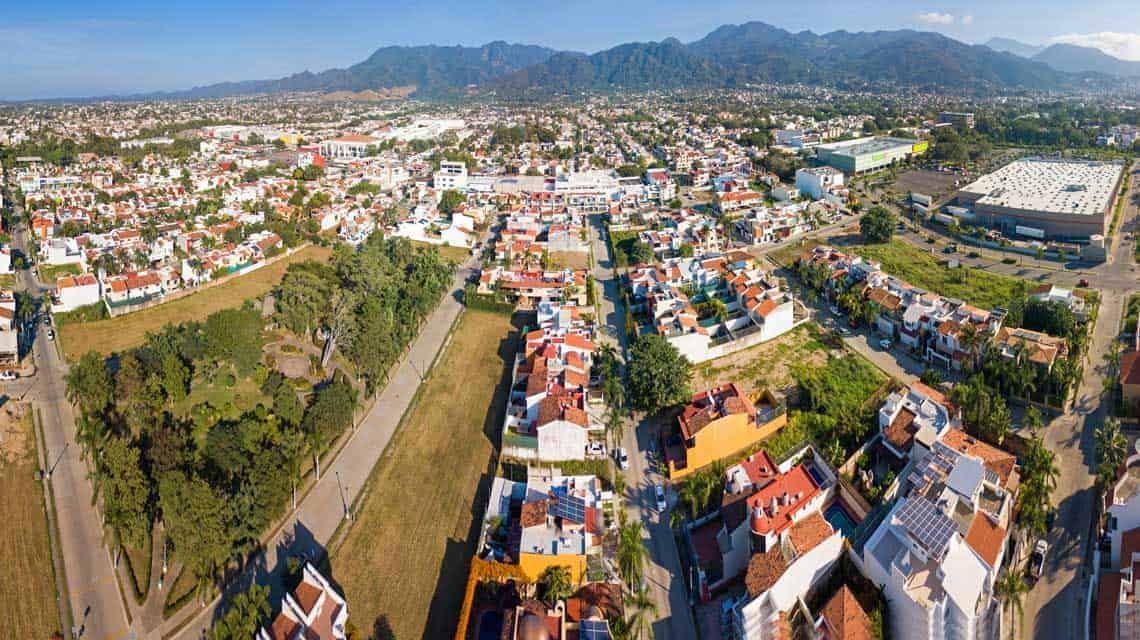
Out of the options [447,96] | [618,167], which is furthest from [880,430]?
[447,96]

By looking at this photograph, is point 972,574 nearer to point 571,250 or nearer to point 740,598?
point 740,598

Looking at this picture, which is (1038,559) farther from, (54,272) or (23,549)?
(54,272)

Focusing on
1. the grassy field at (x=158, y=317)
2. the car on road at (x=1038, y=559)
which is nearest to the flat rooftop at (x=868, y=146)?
the grassy field at (x=158, y=317)

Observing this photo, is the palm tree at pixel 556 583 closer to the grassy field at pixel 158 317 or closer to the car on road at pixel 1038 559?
the car on road at pixel 1038 559

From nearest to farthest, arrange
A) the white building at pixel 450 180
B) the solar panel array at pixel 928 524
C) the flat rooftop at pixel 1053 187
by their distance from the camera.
A: the solar panel array at pixel 928 524 < the flat rooftop at pixel 1053 187 < the white building at pixel 450 180

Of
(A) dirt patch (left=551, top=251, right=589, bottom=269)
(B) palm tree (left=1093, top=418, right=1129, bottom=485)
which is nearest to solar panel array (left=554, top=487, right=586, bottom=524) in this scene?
(B) palm tree (left=1093, top=418, right=1129, bottom=485)

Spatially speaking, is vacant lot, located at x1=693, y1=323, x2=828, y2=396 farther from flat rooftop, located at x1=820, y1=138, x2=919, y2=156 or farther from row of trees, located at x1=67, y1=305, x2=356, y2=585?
flat rooftop, located at x1=820, y1=138, x2=919, y2=156
